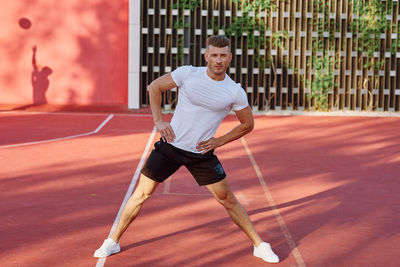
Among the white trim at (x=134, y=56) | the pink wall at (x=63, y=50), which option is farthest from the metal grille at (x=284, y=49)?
the pink wall at (x=63, y=50)

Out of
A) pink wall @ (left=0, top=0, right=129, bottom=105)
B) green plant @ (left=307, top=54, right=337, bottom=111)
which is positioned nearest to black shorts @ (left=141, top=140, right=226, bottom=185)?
pink wall @ (left=0, top=0, right=129, bottom=105)

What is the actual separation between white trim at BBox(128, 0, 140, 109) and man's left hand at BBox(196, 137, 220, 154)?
39.4ft

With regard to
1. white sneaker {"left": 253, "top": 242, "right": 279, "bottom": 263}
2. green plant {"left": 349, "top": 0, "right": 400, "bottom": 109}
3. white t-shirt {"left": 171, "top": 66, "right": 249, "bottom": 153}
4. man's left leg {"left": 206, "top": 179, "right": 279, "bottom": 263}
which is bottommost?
white sneaker {"left": 253, "top": 242, "right": 279, "bottom": 263}

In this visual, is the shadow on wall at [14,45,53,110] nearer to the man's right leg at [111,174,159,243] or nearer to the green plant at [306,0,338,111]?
the green plant at [306,0,338,111]

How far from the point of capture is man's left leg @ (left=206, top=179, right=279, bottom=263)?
479 centimetres

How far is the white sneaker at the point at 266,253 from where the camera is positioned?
4.76m

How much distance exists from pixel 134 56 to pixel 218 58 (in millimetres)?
12311

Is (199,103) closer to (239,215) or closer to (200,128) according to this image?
(200,128)

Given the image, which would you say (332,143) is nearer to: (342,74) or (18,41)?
(342,74)

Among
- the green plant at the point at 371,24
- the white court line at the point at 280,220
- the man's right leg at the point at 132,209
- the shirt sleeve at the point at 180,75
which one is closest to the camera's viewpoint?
the shirt sleeve at the point at 180,75

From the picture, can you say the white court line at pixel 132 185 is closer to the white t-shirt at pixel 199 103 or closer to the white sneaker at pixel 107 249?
the white sneaker at pixel 107 249

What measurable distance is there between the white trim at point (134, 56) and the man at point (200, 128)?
Answer: 38.8 ft

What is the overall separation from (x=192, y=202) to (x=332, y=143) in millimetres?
5412

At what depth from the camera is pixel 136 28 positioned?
16422 mm
